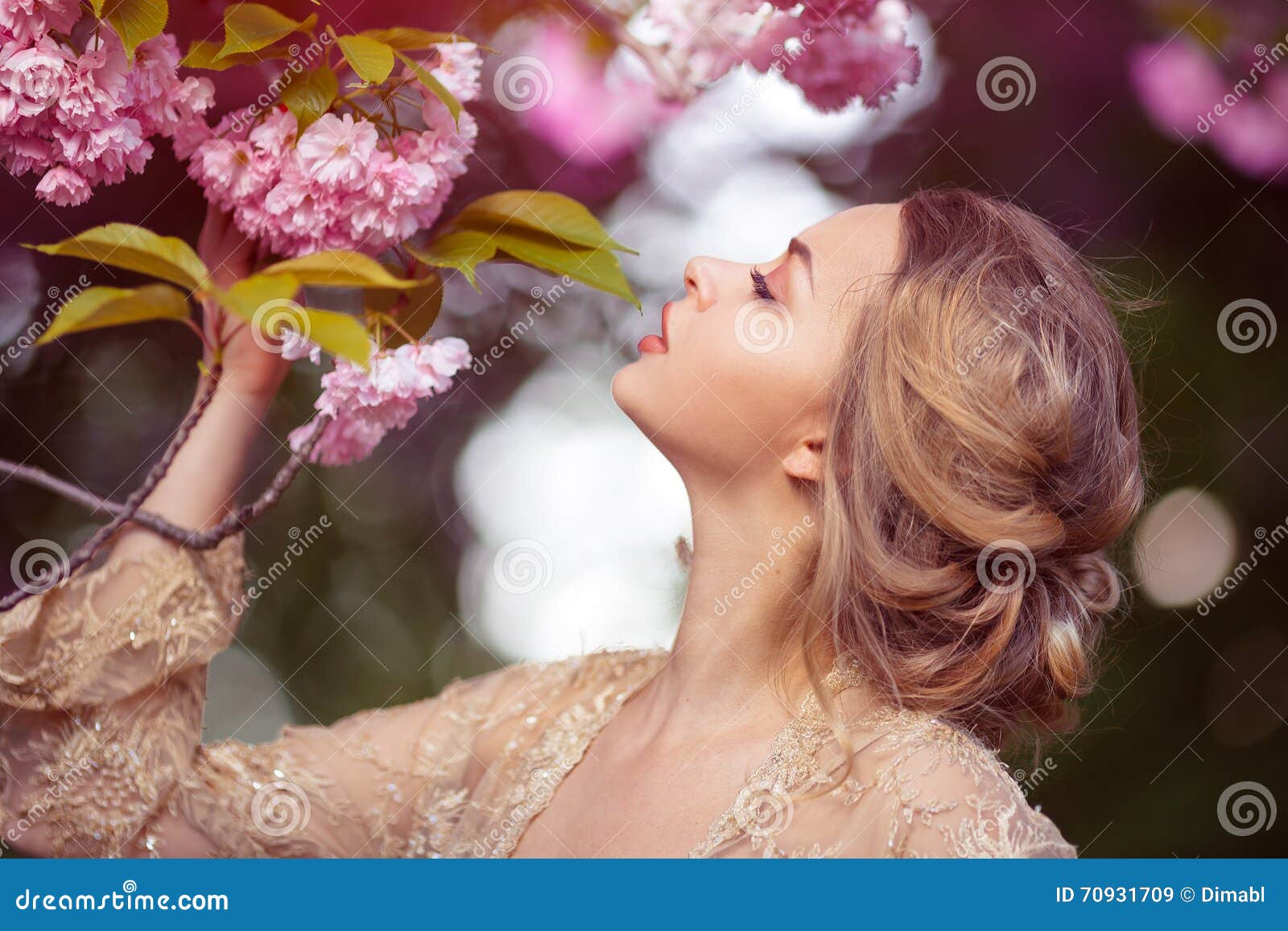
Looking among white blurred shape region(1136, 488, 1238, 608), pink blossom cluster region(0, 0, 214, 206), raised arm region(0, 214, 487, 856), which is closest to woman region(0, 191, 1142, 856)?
raised arm region(0, 214, 487, 856)

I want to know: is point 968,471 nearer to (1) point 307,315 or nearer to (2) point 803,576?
(2) point 803,576

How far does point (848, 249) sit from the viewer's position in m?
0.95

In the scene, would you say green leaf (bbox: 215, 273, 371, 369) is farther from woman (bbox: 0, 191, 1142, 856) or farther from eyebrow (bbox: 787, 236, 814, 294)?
→ eyebrow (bbox: 787, 236, 814, 294)

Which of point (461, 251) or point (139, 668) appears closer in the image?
point (461, 251)

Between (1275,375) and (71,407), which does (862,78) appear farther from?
(71,407)

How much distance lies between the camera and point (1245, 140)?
3.77ft

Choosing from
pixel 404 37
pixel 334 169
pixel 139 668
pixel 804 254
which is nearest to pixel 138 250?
pixel 334 169

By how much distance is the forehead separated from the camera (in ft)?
3.08

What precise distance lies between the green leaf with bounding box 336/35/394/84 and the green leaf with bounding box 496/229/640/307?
0.13 metres

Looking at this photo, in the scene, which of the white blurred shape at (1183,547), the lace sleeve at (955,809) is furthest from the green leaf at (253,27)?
the white blurred shape at (1183,547)

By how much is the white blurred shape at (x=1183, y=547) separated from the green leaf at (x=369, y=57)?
0.96 metres

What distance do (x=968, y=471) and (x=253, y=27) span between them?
2.11ft

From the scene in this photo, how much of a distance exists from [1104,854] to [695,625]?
1.94 ft

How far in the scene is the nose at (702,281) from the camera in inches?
36.5
